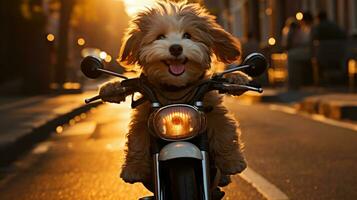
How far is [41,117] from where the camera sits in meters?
15.2

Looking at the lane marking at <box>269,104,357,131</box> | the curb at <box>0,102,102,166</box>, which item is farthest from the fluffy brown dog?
the lane marking at <box>269,104,357,131</box>

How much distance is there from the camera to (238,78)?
4.93 metres

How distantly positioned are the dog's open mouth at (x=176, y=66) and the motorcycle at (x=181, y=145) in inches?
7.1

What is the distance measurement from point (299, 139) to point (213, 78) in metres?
6.94

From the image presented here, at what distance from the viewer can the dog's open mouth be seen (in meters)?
4.48

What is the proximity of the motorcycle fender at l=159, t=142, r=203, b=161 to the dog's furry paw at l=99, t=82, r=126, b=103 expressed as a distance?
55 cm

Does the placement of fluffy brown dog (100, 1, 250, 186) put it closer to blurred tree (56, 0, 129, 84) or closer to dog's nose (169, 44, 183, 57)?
dog's nose (169, 44, 183, 57)

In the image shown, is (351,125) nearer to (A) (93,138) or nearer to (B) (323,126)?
(B) (323,126)

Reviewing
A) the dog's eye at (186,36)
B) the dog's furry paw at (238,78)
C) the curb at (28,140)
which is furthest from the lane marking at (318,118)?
the dog's eye at (186,36)

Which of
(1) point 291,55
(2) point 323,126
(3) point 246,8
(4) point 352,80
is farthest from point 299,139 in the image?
(3) point 246,8

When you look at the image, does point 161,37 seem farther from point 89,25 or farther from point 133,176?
point 89,25

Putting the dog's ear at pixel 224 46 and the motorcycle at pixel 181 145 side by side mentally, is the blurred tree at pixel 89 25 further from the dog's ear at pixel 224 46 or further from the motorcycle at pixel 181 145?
the motorcycle at pixel 181 145

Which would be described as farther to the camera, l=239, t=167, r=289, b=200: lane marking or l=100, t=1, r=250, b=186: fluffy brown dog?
l=239, t=167, r=289, b=200: lane marking

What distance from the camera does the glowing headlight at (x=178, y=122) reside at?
4.41 metres
